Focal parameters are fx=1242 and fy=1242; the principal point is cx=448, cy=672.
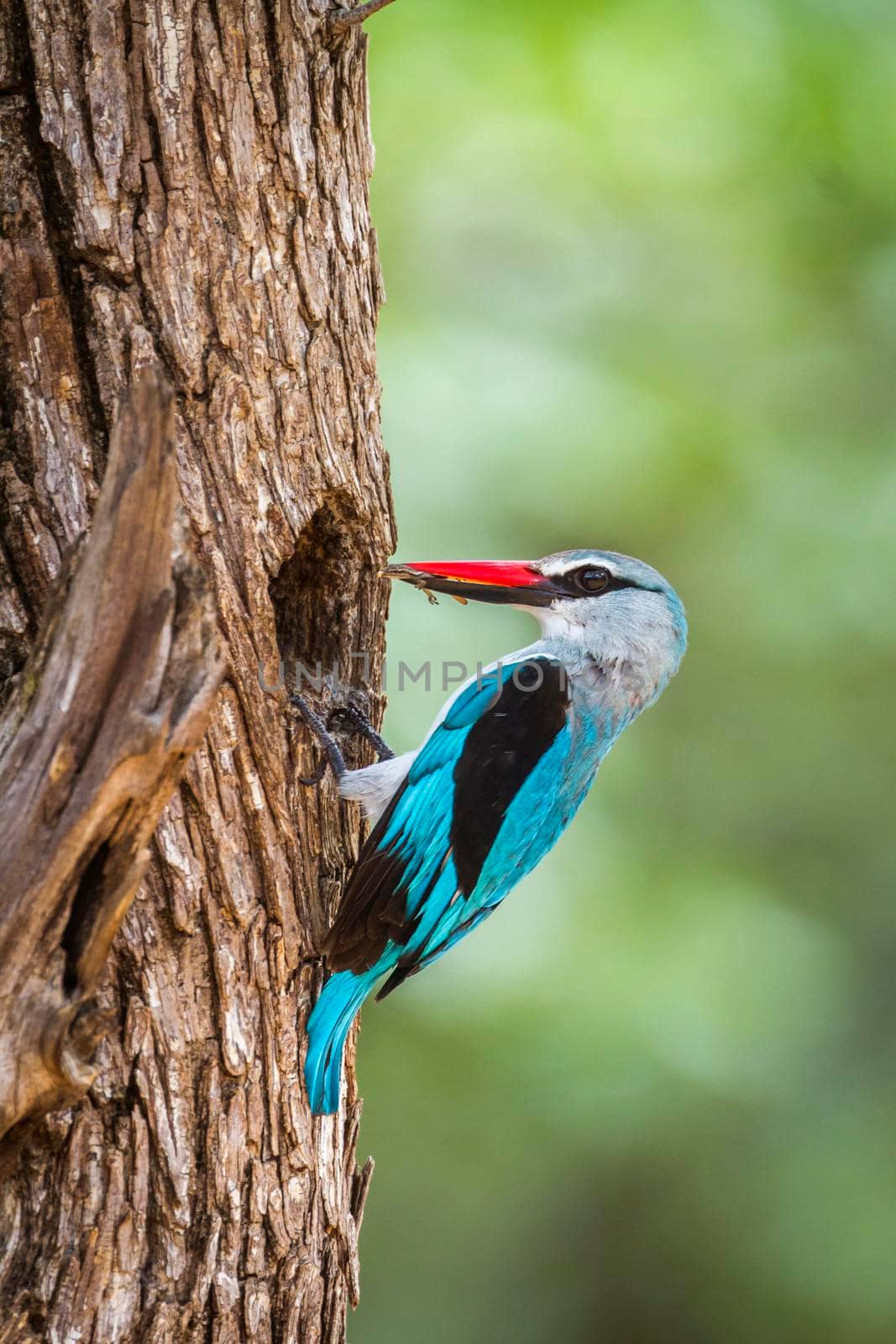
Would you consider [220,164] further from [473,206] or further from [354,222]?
[473,206]

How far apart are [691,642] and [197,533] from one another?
12.5 feet

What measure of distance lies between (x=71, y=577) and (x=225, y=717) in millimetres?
690

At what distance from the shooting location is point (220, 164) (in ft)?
8.90

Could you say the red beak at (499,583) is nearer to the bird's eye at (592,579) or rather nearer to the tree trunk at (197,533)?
the bird's eye at (592,579)

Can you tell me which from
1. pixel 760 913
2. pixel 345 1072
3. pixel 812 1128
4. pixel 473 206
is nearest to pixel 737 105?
pixel 473 206

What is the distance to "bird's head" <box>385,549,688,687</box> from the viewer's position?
3.56m

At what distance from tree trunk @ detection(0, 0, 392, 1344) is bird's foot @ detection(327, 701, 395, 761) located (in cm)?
27

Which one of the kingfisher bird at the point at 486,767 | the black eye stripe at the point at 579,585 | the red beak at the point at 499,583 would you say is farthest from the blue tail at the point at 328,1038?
the black eye stripe at the point at 579,585

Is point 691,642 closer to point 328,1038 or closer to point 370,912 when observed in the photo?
point 370,912

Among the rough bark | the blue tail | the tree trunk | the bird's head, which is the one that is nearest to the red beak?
the bird's head

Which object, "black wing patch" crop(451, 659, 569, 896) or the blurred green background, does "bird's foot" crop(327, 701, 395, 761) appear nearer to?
"black wing patch" crop(451, 659, 569, 896)

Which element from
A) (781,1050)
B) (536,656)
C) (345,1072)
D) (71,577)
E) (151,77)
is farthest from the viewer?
(781,1050)

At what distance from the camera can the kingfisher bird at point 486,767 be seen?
9.28 feet

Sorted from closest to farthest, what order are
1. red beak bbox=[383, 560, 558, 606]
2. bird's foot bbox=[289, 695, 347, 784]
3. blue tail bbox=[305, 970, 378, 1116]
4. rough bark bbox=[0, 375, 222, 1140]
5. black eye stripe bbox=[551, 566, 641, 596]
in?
rough bark bbox=[0, 375, 222, 1140]
blue tail bbox=[305, 970, 378, 1116]
bird's foot bbox=[289, 695, 347, 784]
red beak bbox=[383, 560, 558, 606]
black eye stripe bbox=[551, 566, 641, 596]
